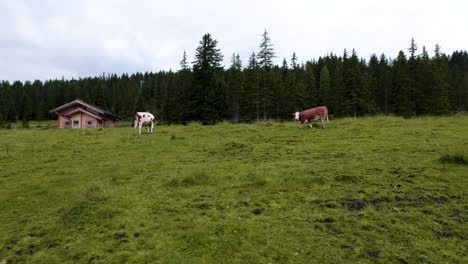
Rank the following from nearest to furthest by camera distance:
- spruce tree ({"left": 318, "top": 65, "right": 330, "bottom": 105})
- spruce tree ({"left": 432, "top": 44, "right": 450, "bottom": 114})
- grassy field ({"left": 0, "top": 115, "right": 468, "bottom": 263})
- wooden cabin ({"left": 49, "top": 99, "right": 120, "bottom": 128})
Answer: grassy field ({"left": 0, "top": 115, "right": 468, "bottom": 263}) → wooden cabin ({"left": 49, "top": 99, "right": 120, "bottom": 128}) → spruce tree ({"left": 432, "top": 44, "right": 450, "bottom": 114}) → spruce tree ({"left": 318, "top": 65, "right": 330, "bottom": 105})

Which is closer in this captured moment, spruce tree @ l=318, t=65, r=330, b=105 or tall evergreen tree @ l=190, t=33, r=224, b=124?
tall evergreen tree @ l=190, t=33, r=224, b=124

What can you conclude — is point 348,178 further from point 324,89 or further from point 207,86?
point 324,89

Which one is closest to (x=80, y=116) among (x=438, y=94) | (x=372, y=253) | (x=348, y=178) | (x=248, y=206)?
(x=248, y=206)

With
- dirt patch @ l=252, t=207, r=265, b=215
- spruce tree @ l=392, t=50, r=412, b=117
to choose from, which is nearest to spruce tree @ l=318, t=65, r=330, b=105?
spruce tree @ l=392, t=50, r=412, b=117

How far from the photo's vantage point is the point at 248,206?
621 cm

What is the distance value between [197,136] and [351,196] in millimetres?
11509

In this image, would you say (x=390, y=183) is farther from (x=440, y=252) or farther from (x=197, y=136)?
(x=197, y=136)

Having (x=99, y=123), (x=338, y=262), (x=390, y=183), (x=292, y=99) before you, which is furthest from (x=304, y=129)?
(x=292, y=99)

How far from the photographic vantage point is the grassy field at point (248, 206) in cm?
450

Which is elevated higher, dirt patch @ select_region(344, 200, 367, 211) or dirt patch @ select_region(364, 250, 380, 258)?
dirt patch @ select_region(344, 200, 367, 211)

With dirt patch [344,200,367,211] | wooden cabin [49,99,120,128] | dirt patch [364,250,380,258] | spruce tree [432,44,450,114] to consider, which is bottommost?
dirt patch [364,250,380,258]

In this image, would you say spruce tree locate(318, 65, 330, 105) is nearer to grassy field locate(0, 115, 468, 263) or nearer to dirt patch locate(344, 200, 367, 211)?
grassy field locate(0, 115, 468, 263)

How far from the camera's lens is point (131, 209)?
6246 millimetres

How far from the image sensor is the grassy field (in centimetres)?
450
